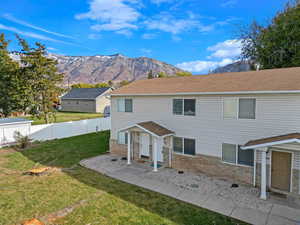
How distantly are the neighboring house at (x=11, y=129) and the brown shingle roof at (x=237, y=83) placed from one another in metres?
9.67

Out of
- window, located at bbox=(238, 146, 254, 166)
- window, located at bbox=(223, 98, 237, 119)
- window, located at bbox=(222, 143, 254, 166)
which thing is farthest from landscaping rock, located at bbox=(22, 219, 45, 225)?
window, located at bbox=(223, 98, 237, 119)

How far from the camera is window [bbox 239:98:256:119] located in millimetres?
8609

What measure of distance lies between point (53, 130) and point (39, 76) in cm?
576

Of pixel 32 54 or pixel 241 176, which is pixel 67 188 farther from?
pixel 32 54

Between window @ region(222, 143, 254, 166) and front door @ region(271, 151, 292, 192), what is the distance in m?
0.93

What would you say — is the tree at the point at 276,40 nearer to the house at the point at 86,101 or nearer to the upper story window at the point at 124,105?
the upper story window at the point at 124,105

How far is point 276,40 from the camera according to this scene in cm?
2166

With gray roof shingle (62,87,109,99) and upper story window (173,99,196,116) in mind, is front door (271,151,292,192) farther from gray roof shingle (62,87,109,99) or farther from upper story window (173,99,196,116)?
gray roof shingle (62,87,109,99)

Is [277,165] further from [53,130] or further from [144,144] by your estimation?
[53,130]

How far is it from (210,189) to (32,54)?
1989cm

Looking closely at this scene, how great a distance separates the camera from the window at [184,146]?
420 inches

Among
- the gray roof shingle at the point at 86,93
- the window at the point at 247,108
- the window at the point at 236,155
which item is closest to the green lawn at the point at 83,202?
the window at the point at 236,155

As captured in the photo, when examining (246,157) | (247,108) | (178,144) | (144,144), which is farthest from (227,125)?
(144,144)

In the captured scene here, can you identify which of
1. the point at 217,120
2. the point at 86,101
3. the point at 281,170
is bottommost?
the point at 281,170
